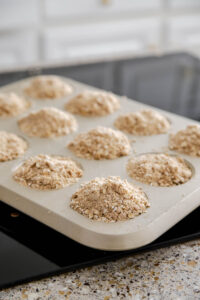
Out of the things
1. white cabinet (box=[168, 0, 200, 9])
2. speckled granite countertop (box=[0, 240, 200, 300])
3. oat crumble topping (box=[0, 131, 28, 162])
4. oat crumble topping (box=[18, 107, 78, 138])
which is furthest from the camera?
white cabinet (box=[168, 0, 200, 9])

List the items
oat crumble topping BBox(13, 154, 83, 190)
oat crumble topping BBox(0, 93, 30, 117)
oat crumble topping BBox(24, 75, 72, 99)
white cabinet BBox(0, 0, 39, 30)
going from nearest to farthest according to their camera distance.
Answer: oat crumble topping BBox(13, 154, 83, 190), oat crumble topping BBox(0, 93, 30, 117), oat crumble topping BBox(24, 75, 72, 99), white cabinet BBox(0, 0, 39, 30)

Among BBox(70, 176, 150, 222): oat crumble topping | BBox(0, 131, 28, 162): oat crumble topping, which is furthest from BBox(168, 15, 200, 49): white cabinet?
BBox(70, 176, 150, 222): oat crumble topping

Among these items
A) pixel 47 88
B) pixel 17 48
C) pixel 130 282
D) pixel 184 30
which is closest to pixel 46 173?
pixel 130 282

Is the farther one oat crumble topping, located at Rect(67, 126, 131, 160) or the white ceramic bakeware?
oat crumble topping, located at Rect(67, 126, 131, 160)

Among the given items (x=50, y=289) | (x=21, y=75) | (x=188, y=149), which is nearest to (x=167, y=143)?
(x=188, y=149)

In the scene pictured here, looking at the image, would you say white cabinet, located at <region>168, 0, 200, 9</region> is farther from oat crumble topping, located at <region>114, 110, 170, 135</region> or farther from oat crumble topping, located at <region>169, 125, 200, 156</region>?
oat crumble topping, located at <region>169, 125, 200, 156</region>

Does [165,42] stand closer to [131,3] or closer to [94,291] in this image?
[131,3]
